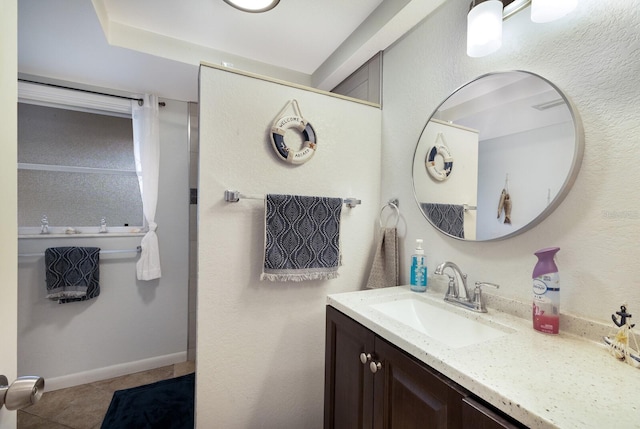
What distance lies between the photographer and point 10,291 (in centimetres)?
52

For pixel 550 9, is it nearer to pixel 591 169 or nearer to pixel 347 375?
pixel 591 169

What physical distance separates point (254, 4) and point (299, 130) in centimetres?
71

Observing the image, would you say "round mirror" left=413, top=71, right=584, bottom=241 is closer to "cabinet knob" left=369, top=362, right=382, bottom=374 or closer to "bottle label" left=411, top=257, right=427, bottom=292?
"bottle label" left=411, top=257, right=427, bottom=292

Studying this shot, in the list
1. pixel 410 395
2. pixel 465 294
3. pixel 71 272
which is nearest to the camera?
pixel 410 395

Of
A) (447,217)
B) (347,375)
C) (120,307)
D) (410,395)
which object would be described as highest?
(447,217)

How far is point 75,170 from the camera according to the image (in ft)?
6.60

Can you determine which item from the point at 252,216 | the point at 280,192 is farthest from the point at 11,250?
the point at 280,192

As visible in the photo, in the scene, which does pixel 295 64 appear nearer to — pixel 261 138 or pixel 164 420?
pixel 261 138

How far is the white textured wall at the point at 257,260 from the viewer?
4.16ft

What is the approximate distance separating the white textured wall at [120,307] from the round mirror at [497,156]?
1981mm

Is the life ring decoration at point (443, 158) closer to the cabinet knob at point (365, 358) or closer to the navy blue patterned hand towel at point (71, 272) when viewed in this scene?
the cabinet knob at point (365, 358)

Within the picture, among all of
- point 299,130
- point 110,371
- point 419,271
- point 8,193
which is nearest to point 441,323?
point 419,271

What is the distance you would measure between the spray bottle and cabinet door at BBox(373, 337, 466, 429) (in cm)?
44

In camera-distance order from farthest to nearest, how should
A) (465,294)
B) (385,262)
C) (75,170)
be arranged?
(75,170) → (385,262) → (465,294)
